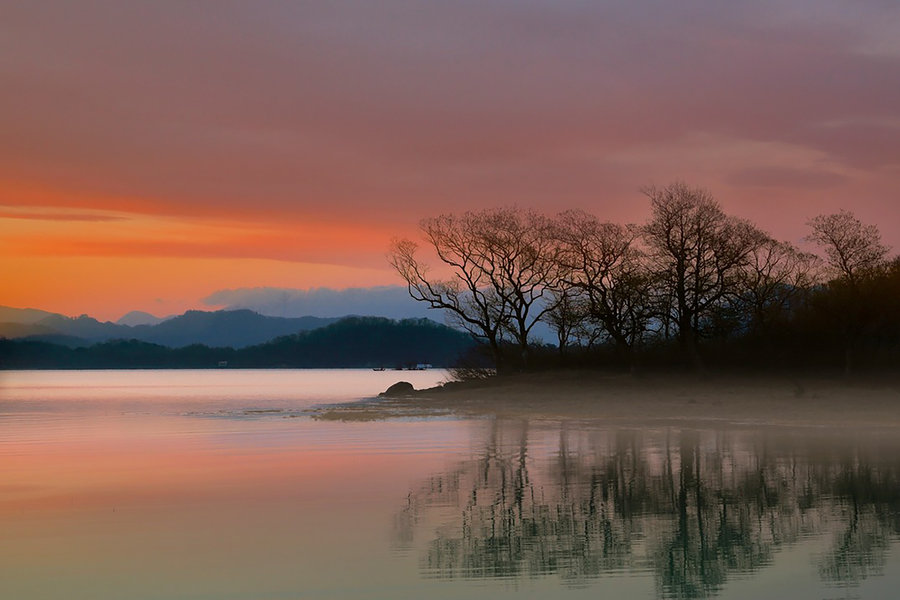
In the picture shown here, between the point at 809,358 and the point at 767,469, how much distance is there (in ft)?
150

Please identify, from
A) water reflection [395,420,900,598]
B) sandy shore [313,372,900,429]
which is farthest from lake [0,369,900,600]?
sandy shore [313,372,900,429]

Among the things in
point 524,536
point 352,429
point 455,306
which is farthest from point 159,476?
point 455,306

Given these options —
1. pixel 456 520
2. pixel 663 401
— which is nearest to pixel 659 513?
pixel 456 520

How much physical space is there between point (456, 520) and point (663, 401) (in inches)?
1556

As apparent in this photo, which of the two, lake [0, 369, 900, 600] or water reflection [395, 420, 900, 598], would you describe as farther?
water reflection [395, 420, 900, 598]

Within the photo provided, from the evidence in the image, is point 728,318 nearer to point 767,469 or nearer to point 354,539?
point 767,469

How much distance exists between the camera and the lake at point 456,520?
11719 mm

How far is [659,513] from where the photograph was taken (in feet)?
54.7

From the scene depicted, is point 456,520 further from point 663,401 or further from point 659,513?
point 663,401

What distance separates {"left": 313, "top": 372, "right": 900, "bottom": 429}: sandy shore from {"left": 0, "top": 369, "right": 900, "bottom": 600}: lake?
469 inches

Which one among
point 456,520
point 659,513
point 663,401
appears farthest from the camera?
point 663,401

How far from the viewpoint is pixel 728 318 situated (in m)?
68.1

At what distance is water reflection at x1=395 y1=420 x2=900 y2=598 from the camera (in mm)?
12531

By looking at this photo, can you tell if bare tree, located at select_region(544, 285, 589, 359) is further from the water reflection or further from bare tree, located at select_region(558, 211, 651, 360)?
the water reflection
